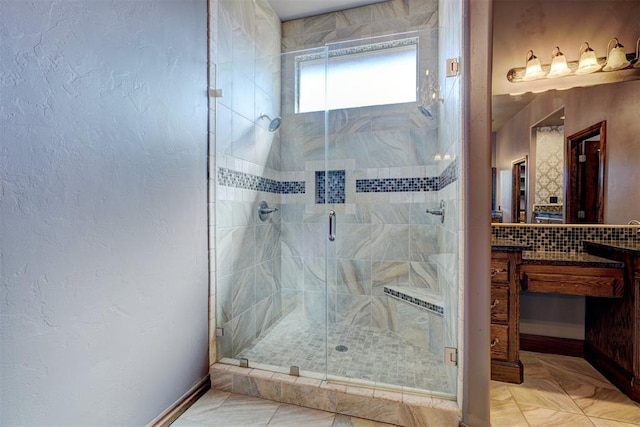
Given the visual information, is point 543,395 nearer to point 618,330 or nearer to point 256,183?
point 618,330

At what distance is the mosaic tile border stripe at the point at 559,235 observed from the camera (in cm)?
189

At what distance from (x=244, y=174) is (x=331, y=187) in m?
0.76

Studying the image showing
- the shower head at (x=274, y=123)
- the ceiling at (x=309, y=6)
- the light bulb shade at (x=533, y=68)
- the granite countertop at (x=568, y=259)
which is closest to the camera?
the granite countertop at (x=568, y=259)

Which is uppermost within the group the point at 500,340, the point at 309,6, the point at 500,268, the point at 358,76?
the point at 309,6

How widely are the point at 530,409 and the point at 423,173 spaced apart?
1625 millimetres

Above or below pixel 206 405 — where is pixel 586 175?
above

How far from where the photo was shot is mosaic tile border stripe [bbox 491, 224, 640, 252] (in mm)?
1891

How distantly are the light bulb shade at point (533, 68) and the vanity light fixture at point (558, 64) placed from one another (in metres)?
0.07

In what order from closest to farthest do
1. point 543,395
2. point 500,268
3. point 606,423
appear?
point 606,423, point 543,395, point 500,268

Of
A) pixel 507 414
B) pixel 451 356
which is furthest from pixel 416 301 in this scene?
pixel 507 414

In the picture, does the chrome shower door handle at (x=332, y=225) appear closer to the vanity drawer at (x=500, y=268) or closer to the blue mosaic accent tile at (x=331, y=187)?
the blue mosaic accent tile at (x=331, y=187)

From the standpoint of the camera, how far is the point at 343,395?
59.1 inches

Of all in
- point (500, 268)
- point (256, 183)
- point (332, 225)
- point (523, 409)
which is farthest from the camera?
point (332, 225)

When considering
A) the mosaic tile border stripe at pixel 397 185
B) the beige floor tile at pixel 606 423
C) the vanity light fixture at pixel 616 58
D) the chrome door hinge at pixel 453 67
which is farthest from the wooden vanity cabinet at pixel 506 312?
the vanity light fixture at pixel 616 58
